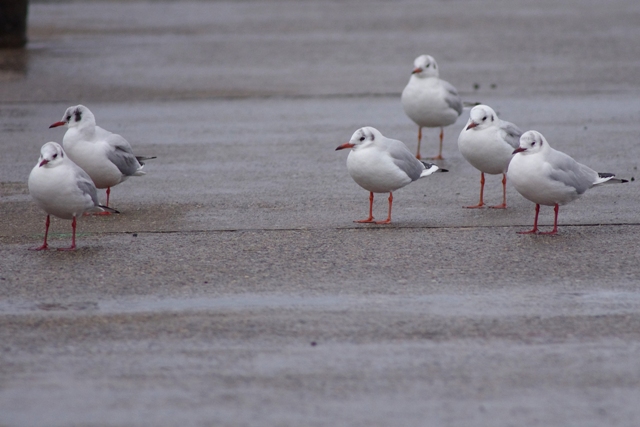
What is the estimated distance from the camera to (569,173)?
7.99 m

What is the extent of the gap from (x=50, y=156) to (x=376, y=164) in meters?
2.67

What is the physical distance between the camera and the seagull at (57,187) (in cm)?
754

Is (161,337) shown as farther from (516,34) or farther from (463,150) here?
(516,34)

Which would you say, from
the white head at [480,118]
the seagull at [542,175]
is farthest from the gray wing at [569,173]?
the white head at [480,118]

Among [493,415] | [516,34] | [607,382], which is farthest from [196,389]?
[516,34]

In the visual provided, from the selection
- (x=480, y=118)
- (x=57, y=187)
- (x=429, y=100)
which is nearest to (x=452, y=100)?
(x=429, y=100)

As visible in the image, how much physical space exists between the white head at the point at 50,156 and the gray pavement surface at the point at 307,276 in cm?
63

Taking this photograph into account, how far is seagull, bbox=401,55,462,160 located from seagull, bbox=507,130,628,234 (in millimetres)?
3235

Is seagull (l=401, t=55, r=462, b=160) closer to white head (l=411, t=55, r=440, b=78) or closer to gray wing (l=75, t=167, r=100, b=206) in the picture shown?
white head (l=411, t=55, r=440, b=78)

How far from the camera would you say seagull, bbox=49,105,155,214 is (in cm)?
882

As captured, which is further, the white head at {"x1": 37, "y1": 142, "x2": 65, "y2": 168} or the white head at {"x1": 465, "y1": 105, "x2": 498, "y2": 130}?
the white head at {"x1": 465, "y1": 105, "x2": 498, "y2": 130}

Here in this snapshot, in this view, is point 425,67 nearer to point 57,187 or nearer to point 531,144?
point 531,144

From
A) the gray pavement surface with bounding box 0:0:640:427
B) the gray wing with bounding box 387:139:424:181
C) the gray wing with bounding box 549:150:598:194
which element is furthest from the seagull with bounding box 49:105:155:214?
the gray wing with bounding box 549:150:598:194

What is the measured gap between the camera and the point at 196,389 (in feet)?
16.2
